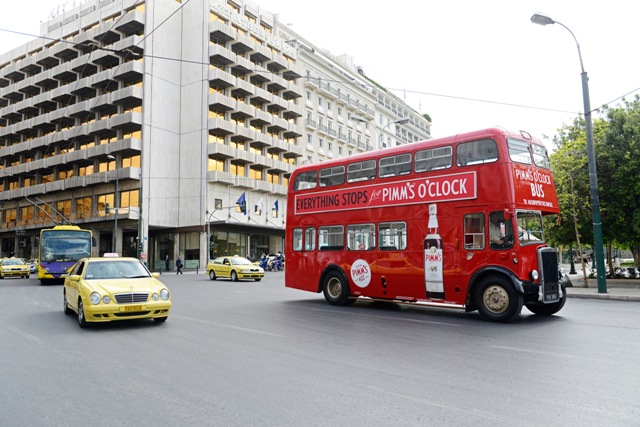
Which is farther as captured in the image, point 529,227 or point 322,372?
point 529,227

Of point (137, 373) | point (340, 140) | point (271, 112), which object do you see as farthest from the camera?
point (340, 140)

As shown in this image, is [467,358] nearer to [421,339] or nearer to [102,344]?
[421,339]

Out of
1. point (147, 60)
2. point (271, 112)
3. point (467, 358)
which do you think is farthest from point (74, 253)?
point (271, 112)

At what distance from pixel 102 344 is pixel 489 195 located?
839 cm

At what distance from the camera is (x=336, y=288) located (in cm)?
1486

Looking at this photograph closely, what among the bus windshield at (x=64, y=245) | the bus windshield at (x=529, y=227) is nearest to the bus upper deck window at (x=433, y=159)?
the bus windshield at (x=529, y=227)

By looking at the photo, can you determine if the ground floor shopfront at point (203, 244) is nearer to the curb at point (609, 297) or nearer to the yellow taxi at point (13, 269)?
the yellow taxi at point (13, 269)

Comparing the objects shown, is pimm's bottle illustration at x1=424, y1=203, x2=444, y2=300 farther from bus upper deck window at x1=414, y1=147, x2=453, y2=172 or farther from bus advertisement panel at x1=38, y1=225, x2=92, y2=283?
bus advertisement panel at x1=38, y1=225, x2=92, y2=283

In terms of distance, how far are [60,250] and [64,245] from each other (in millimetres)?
329

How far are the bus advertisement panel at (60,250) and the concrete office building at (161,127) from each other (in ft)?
49.5

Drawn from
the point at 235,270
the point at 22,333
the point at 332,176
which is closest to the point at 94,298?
the point at 22,333

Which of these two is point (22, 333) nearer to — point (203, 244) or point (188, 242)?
point (203, 244)

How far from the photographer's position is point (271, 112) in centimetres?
5934

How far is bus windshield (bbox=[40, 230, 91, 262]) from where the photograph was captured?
25922mm
